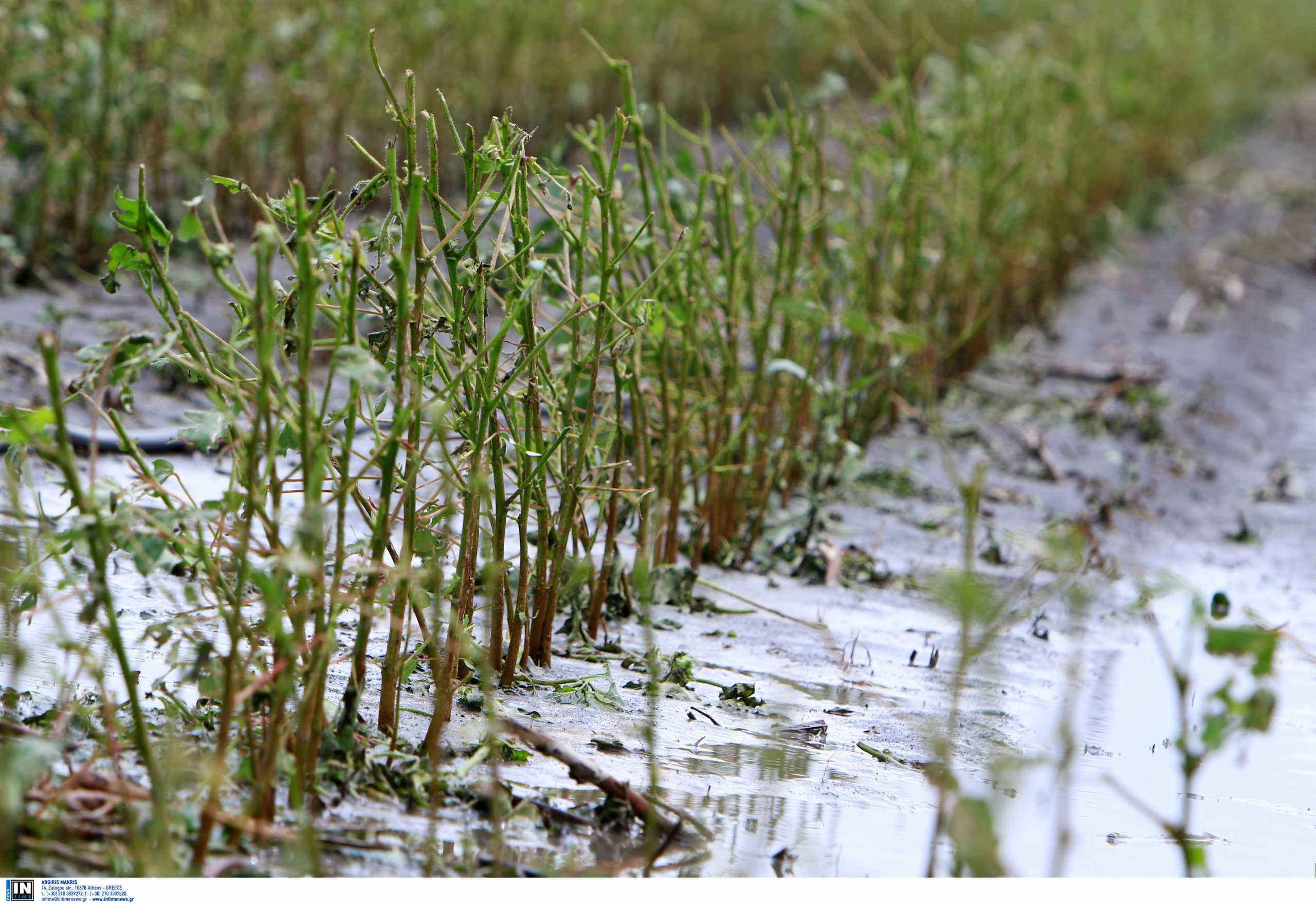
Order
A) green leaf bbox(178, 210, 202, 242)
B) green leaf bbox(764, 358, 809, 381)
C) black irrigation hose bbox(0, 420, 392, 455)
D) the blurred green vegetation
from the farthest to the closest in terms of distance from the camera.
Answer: the blurred green vegetation → black irrigation hose bbox(0, 420, 392, 455) → green leaf bbox(764, 358, 809, 381) → green leaf bbox(178, 210, 202, 242)

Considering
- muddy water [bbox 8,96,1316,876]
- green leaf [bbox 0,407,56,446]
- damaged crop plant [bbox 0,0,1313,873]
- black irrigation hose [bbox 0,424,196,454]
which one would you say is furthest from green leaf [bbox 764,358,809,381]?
green leaf [bbox 0,407,56,446]

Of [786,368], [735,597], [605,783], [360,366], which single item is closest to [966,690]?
[735,597]

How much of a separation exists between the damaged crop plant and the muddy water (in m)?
0.08

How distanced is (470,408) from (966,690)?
87 centimetres

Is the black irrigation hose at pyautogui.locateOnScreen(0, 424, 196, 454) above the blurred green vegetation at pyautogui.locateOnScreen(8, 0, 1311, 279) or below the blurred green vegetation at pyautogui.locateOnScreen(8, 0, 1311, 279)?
below

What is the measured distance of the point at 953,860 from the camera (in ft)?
3.92

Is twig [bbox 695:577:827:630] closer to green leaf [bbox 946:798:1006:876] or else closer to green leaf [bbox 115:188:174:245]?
green leaf [bbox 946:798:1006:876]

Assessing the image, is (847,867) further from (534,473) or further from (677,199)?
(677,199)

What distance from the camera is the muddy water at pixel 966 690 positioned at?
4.28ft

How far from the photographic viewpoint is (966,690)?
72.9 inches

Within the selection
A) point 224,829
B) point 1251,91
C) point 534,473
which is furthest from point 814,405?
point 1251,91

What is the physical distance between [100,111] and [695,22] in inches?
156

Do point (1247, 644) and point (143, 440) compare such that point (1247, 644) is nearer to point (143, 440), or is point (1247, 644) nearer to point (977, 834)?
point (977, 834)

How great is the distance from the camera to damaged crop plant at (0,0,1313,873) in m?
1.11
